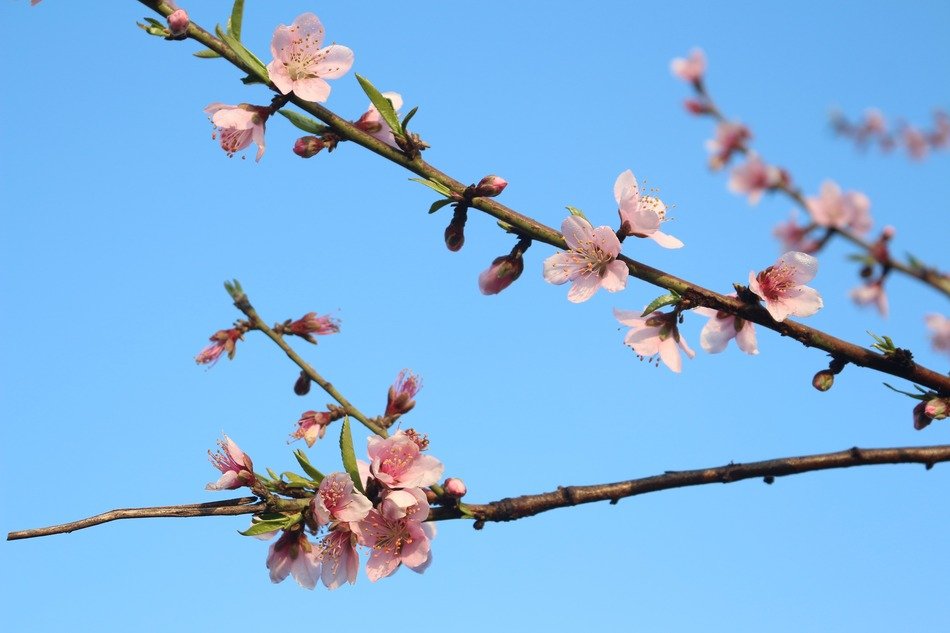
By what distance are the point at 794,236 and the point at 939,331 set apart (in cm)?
167

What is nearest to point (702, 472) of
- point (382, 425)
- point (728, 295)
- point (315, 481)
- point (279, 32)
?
point (728, 295)

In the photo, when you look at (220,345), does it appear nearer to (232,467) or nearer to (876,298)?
(232,467)

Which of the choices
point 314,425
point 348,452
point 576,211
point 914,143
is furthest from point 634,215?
point 914,143

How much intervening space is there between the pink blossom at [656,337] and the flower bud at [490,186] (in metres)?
0.68

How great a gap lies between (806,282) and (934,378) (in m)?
0.48

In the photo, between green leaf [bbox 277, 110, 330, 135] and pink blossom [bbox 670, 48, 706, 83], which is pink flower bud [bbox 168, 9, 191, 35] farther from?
pink blossom [bbox 670, 48, 706, 83]

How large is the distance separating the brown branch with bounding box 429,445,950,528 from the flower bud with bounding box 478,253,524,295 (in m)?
0.81

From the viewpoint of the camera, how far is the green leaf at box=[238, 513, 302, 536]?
2.46 meters

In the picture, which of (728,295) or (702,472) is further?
(728,295)

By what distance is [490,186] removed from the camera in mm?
2605

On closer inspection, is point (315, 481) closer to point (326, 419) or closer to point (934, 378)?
point (326, 419)

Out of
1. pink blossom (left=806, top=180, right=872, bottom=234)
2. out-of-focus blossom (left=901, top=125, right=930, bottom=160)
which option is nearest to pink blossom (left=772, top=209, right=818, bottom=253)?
pink blossom (left=806, top=180, right=872, bottom=234)

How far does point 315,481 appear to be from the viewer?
256cm

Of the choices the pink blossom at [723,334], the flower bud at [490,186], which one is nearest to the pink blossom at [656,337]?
the pink blossom at [723,334]
